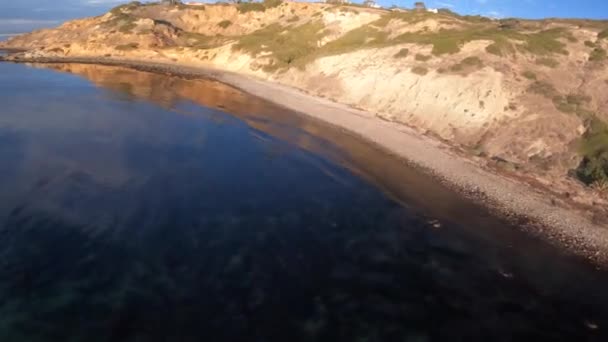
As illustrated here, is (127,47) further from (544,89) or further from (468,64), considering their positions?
(544,89)

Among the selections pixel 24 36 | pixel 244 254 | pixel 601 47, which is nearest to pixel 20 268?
pixel 244 254

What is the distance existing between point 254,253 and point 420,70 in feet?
134

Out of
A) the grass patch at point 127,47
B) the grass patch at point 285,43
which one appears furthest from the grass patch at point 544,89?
the grass patch at point 127,47

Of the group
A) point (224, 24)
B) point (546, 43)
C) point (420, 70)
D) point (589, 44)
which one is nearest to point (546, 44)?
point (546, 43)

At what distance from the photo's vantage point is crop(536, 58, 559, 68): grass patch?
49.1 meters

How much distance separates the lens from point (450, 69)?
52594 mm

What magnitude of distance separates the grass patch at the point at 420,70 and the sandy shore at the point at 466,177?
30.1ft

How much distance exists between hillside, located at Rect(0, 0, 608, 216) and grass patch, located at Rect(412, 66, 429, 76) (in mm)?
141

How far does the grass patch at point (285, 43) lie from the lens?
71725 mm

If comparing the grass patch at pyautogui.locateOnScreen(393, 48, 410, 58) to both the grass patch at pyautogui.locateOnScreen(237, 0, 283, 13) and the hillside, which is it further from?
the grass patch at pyautogui.locateOnScreen(237, 0, 283, 13)

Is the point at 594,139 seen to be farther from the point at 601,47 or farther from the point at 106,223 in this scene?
the point at 106,223

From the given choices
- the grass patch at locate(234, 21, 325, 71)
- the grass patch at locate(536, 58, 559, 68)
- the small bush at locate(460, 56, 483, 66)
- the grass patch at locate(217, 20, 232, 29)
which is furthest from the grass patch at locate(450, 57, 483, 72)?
the grass patch at locate(217, 20, 232, 29)

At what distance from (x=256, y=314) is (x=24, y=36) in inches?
4698

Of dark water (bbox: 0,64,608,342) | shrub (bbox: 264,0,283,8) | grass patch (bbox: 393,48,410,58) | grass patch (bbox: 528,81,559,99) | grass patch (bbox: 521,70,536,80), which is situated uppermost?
shrub (bbox: 264,0,283,8)
